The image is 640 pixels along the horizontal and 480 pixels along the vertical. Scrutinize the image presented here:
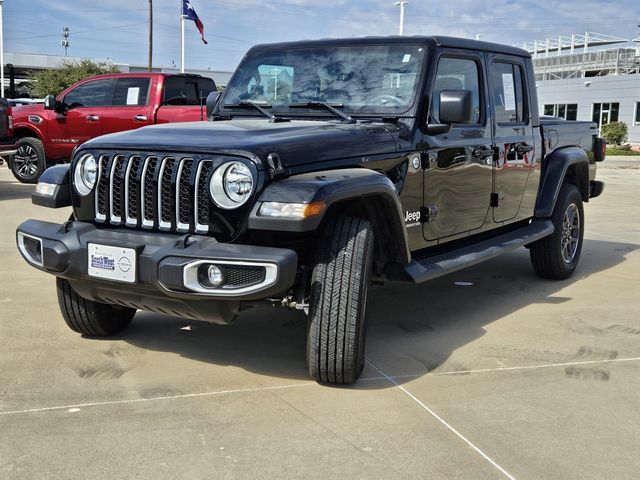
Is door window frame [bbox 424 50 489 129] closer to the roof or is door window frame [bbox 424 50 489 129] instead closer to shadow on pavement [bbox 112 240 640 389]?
the roof

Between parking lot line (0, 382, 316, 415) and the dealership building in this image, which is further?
the dealership building

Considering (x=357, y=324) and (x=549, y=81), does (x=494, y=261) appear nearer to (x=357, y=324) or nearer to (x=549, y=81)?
(x=357, y=324)

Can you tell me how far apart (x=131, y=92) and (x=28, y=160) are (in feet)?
7.79

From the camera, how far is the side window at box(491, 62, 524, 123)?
5.35 metres

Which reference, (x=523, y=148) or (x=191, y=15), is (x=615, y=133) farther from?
(x=523, y=148)

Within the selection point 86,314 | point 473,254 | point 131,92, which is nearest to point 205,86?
point 131,92

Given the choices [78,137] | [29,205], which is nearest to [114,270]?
[29,205]

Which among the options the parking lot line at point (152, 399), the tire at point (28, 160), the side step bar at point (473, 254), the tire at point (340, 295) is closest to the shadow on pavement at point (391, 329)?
the parking lot line at point (152, 399)

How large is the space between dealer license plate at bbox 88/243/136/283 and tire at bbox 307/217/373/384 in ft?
2.76

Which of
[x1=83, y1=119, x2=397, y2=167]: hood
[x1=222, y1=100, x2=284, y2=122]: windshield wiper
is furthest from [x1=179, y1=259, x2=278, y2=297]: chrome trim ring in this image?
[x1=222, y1=100, x2=284, y2=122]: windshield wiper

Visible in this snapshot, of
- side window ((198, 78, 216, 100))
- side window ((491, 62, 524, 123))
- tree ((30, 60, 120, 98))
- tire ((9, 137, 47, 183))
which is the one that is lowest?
tire ((9, 137, 47, 183))

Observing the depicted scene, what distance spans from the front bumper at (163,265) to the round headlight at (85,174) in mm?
197

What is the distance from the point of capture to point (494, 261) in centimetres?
707

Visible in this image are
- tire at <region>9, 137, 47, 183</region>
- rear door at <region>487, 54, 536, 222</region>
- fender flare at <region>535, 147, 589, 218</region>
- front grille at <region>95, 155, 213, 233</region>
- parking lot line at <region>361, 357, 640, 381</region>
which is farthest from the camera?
tire at <region>9, 137, 47, 183</region>
